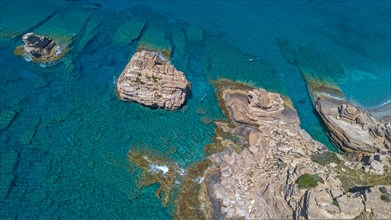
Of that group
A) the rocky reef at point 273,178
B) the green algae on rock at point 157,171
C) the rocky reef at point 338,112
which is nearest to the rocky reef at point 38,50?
the green algae on rock at point 157,171

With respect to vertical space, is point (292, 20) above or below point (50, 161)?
above

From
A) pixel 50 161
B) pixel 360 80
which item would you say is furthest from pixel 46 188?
pixel 360 80

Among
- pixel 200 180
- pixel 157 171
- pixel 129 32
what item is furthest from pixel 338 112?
pixel 129 32

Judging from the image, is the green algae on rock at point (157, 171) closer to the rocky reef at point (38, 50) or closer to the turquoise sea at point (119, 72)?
the turquoise sea at point (119, 72)

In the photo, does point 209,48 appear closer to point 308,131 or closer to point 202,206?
point 308,131

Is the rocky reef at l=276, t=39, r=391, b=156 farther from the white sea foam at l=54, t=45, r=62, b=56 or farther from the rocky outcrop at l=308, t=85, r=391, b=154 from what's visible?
the white sea foam at l=54, t=45, r=62, b=56

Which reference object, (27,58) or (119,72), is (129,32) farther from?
(27,58)
